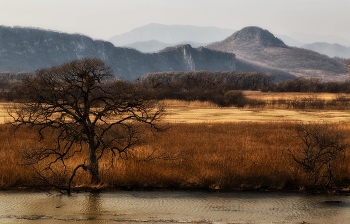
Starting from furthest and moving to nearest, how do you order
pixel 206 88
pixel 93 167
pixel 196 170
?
pixel 206 88, pixel 196 170, pixel 93 167

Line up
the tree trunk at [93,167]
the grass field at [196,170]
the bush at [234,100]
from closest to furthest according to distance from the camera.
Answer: the tree trunk at [93,167], the grass field at [196,170], the bush at [234,100]

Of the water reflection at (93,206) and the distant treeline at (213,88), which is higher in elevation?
the distant treeline at (213,88)

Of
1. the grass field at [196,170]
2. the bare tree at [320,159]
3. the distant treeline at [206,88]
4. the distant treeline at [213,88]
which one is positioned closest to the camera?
the bare tree at [320,159]

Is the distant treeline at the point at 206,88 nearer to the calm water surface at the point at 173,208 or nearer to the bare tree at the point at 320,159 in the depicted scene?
the bare tree at the point at 320,159

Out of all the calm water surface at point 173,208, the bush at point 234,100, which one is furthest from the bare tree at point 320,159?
the bush at point 234,100

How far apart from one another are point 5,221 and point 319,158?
1249cm

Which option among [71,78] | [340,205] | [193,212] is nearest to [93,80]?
[71,78]

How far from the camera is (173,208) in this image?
47.4ft

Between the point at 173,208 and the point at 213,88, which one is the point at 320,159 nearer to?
the point at 173,208

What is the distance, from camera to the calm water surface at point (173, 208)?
13336mm

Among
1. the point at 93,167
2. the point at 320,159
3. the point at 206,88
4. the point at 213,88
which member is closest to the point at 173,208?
the point at 93,167

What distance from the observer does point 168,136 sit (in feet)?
91.2

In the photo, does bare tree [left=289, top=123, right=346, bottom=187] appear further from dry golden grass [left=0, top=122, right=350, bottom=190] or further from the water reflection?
the water reflection

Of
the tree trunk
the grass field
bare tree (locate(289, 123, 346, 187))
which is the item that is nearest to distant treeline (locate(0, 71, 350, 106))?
the grass field
